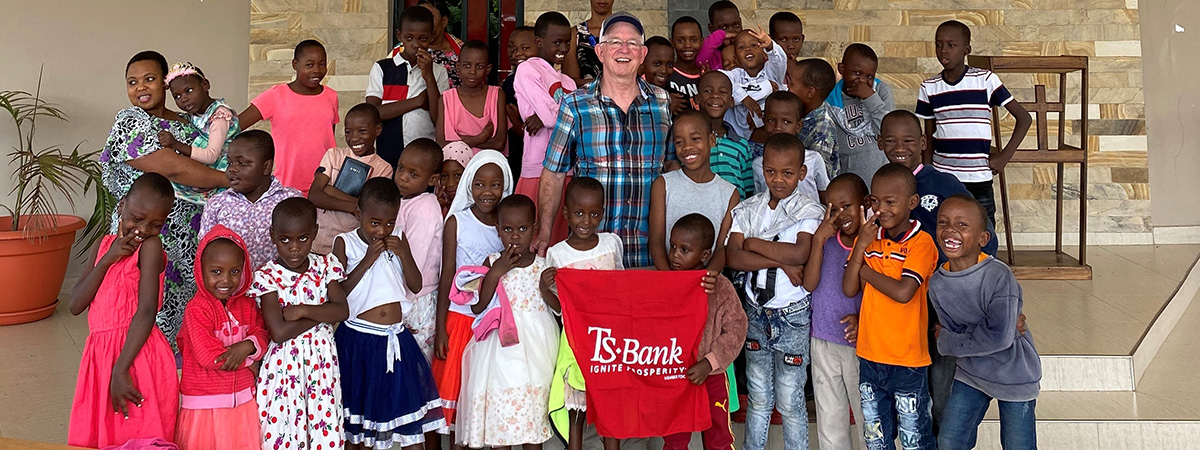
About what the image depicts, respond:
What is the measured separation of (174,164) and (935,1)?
5875mm

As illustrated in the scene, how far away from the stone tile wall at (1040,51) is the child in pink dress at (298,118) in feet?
9.79

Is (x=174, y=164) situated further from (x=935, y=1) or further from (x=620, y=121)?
(x=935, y=1)

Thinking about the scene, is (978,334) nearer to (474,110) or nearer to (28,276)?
(474,110)

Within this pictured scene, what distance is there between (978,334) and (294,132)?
320 cm

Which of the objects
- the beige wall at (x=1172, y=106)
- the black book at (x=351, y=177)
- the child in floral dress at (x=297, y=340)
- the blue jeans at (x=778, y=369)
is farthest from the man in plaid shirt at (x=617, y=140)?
the beige wall at (x=1172, y=106)

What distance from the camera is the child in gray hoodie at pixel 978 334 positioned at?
9.50 ft

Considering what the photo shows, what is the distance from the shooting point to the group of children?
114 inches

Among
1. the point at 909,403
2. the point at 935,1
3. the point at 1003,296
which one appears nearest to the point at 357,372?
the point at 909,403

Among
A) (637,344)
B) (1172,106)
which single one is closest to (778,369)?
(637,344)

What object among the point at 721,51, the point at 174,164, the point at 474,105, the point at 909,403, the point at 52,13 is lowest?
the point at 909,403

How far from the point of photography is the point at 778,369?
3.34m

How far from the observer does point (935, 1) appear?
702 centimetres

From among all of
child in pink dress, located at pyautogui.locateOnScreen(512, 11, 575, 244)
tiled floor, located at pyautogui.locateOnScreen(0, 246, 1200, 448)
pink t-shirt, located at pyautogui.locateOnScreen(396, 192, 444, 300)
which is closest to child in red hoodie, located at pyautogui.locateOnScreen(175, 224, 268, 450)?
pink t-shirt, located at pyautogui.locateOnScreen(396, 192, 444, 300)

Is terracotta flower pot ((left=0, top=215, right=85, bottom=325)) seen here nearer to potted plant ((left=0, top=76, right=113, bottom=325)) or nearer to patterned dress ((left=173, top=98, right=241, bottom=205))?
potted plant ((left=0, top=76, right=113, bottom=325))
